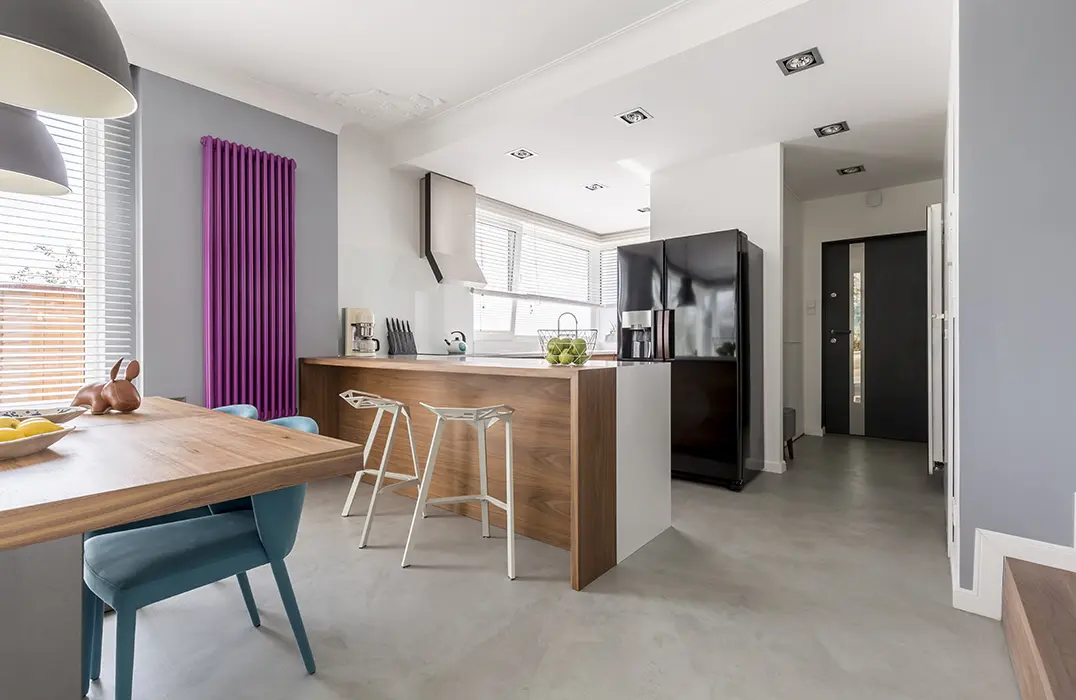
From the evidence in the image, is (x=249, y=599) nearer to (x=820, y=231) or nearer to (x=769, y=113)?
(x=769, y=113)

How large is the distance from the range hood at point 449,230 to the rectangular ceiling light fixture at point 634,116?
72.3 inches

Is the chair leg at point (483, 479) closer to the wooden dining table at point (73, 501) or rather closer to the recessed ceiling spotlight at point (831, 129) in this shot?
the wooden dining table at point (73, 501)

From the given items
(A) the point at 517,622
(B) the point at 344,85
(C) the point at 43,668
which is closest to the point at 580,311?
(B) the point at 344,85

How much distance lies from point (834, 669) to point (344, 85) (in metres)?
4.01

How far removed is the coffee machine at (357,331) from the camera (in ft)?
13.1

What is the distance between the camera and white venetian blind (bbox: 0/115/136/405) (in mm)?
2678

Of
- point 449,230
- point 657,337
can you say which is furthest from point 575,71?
point 449,230

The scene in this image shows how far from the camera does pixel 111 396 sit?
1.77m

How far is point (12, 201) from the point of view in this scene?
2.66 meters

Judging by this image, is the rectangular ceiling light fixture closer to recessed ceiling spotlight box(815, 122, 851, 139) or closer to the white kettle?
recessed ceiling spotlight box(815, 122, 851, 139)

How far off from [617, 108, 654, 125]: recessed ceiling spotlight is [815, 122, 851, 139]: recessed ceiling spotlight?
4.23 ft

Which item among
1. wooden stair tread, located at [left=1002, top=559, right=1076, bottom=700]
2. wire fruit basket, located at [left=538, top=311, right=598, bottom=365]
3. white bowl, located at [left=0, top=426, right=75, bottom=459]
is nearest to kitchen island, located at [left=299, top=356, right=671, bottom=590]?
wire fruit basket, located at [left=538, top=311, right=598, bottom=365]

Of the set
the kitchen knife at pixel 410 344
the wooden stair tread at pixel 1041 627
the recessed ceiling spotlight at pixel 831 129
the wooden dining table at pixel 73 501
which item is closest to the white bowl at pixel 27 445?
the wooden dining table at pixel 73 501

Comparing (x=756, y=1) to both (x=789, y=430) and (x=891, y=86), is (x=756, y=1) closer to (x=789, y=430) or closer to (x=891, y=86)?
(x=891, y=86)
